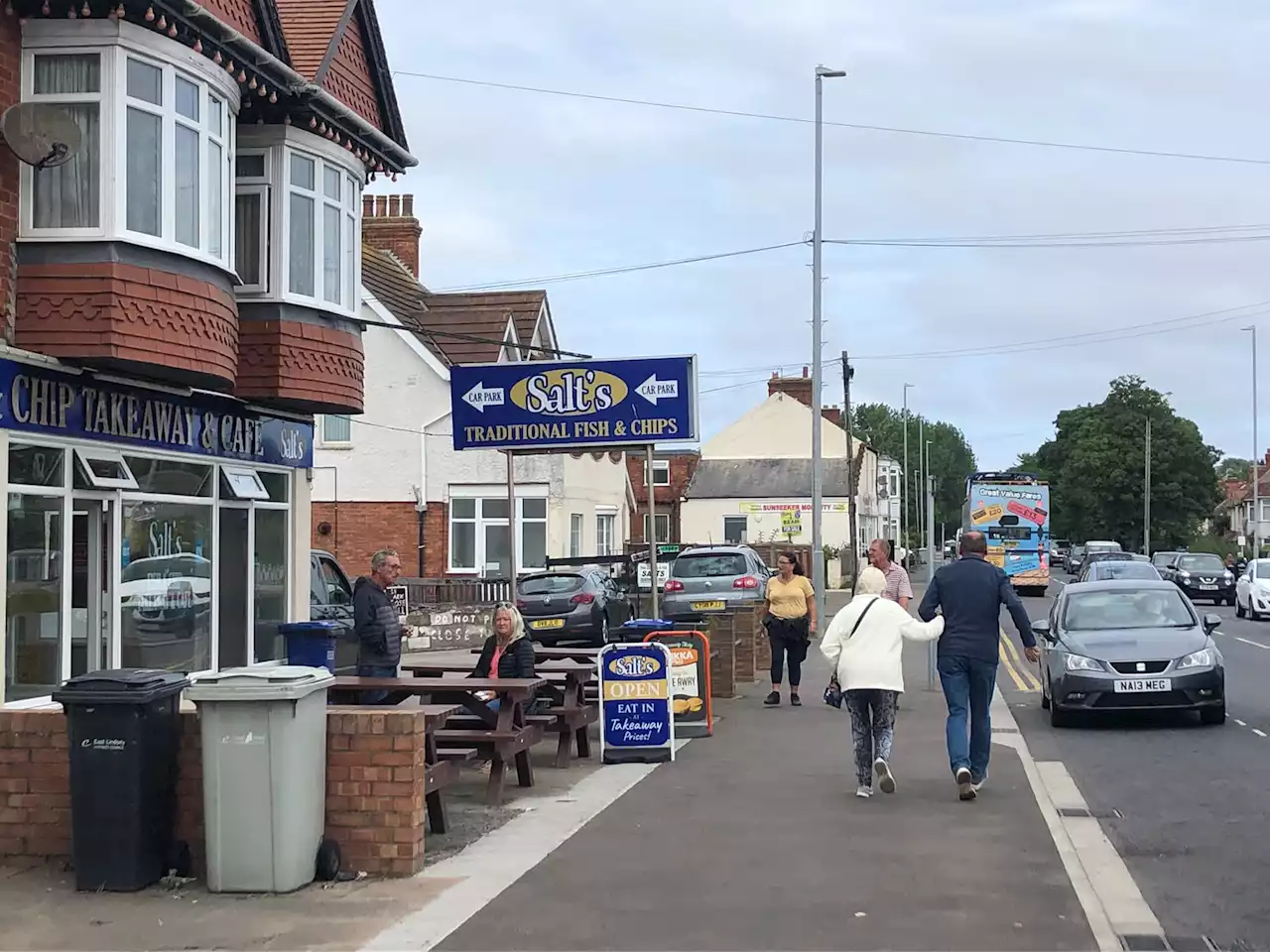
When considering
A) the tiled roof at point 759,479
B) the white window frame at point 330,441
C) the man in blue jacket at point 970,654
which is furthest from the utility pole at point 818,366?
the tiled roof at point 759,479

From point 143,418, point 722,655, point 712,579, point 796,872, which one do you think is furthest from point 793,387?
point 796,872

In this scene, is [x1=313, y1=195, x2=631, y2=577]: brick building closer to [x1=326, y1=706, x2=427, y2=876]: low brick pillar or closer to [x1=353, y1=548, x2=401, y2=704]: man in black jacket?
[x1=353, y1=548, x2=401, y2=704]: man in black jacket

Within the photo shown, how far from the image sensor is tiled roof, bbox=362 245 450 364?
116ft

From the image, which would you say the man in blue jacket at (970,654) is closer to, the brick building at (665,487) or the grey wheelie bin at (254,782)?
the grey wheelie bin at (254,782)

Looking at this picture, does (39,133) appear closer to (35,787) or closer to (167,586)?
(167,586)

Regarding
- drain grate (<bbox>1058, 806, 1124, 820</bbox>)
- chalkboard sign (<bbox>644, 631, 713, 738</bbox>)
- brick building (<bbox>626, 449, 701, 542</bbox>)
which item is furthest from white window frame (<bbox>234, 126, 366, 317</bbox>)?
brick building (<bbox>626, 449, 701, 542</bbox>)

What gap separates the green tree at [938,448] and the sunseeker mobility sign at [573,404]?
13231 cm

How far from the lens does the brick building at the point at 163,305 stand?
476 inches

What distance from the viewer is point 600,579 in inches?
973

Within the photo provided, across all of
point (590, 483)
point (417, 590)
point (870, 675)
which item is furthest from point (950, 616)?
point (590, 483)

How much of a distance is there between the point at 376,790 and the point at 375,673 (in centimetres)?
435

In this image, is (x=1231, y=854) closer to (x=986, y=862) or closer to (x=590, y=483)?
(x=986, y=862)

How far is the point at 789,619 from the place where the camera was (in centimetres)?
1712

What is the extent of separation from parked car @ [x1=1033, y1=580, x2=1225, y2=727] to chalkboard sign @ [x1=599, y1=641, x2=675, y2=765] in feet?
14.6
